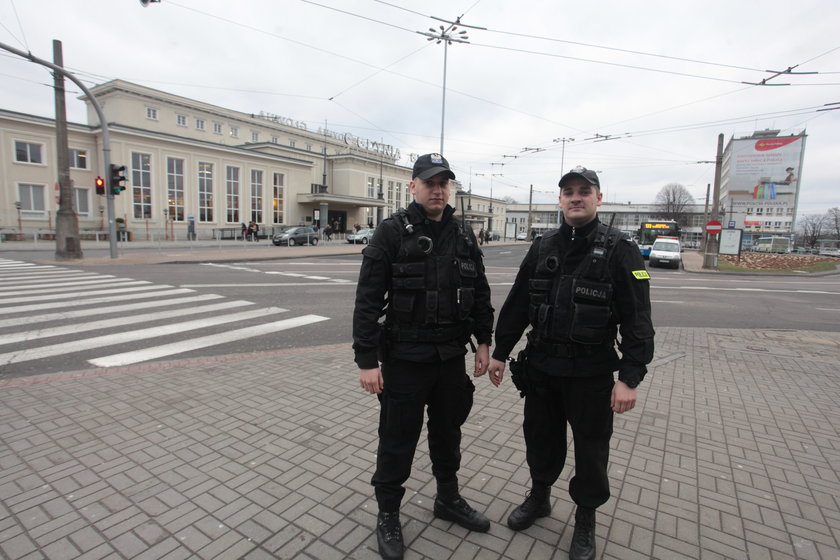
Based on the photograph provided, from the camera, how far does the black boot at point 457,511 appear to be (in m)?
2.59

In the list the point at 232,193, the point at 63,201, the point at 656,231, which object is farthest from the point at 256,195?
the point at 656,231

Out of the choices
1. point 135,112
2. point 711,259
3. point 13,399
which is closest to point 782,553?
point 13,399

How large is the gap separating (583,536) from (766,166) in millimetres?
75302

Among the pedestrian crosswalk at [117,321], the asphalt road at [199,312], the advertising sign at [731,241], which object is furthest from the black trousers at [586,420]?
the advertising sign at [731,241]

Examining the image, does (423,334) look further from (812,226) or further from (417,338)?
(812,226)

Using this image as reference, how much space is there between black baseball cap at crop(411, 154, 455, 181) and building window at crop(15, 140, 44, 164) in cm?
4301

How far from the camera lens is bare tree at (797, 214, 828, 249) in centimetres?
7278

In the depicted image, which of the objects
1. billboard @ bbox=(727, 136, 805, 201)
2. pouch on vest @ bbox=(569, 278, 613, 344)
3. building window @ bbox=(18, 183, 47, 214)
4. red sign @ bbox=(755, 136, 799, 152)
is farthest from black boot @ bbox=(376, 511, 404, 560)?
red sign @ bbox=(755, 136, 799, 152)

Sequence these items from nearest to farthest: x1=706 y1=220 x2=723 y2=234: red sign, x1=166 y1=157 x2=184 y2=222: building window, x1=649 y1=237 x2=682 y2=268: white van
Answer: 1. x1=706 y1=220 x2=723 y2=234: red sign
2. x1=649 y1=237 x2=682 y2=268: white van
3. x1=166 y1=157 x2=184 y2=222: building window

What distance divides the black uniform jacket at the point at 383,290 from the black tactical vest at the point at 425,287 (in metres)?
0.03

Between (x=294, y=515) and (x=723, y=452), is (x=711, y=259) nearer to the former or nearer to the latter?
(x=723, y=452)

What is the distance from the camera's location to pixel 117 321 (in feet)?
25.3

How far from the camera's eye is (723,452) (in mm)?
3568

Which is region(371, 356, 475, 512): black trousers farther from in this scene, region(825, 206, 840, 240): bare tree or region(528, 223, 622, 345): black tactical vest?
region(825, 206, 840, 240): bare tree
